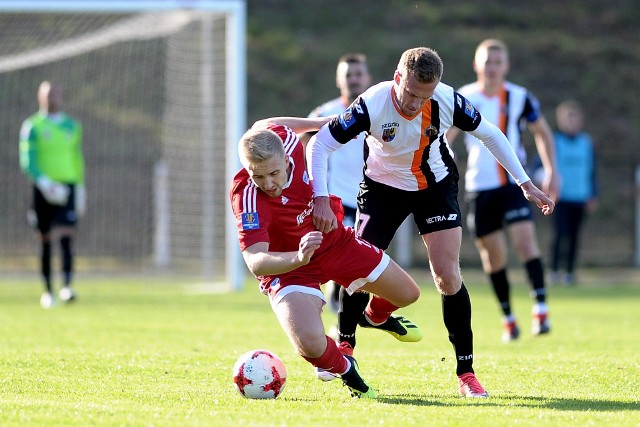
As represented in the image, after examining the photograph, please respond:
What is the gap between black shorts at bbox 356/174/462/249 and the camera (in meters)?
6.06

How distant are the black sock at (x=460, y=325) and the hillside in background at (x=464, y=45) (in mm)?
19606

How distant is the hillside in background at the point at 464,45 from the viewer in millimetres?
26031

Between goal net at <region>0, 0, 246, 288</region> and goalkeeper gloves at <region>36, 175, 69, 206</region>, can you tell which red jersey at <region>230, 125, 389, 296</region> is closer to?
goalkeeper gloves at <region>36, 175, 69, 206</region>

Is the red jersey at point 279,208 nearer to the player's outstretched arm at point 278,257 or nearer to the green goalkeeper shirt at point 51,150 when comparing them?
the player's outstretched arm at point 278,257

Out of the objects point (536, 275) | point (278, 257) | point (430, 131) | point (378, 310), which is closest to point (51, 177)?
point (536, 275)

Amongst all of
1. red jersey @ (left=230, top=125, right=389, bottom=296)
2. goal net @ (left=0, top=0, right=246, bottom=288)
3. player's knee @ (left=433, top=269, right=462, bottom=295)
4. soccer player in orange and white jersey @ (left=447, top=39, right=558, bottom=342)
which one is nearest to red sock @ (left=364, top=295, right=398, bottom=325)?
player's knee @ (left=433, top=269, right=462, bottom=295)

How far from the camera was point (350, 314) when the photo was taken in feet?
21.2

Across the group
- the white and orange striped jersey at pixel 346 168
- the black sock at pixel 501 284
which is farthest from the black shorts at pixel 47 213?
the black sock at pixel 501 284

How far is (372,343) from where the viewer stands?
888 centimetres

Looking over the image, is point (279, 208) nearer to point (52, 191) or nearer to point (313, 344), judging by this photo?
point (313, 344)

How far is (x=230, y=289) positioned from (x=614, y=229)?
8768 mm

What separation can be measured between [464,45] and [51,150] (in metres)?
15.5

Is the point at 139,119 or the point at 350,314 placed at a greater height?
the point at 139,119

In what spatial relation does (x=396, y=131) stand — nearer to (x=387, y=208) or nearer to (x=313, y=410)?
(x=387, y=208)
